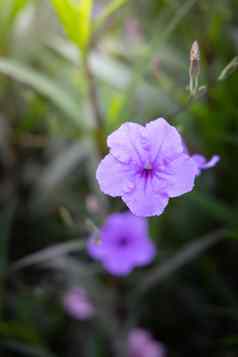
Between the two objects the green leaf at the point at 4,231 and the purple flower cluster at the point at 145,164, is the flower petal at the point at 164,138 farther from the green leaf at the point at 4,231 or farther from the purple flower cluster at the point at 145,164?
the green leaf at the point at 4,231

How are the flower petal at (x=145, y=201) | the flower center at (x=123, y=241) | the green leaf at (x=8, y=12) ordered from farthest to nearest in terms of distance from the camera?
the flower center at (x=123, y=241)
the green leaf at (x=8, y=12)
the flower petal at (x=145, y=201)

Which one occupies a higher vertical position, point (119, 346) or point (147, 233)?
point (147, 233)

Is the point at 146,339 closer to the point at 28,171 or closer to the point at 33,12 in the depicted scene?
the point at 28,171

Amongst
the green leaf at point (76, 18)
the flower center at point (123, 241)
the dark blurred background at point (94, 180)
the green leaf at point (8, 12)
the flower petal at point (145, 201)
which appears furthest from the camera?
the flower center at point (123, 241)

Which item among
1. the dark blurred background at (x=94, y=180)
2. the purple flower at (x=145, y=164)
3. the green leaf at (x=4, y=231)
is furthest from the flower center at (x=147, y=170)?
the green leaf at (x=4, y=231)

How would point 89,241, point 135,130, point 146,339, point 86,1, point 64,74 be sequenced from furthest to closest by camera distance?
point 64,74 → point 146,339 → point 89,241 → point 86,1 → point 135,130

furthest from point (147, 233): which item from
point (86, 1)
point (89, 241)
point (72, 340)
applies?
point (86, 1)

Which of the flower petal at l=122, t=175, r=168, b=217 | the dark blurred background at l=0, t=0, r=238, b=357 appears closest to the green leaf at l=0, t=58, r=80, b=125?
the dark blurred background at l=0, t=0, r=238, b=357
